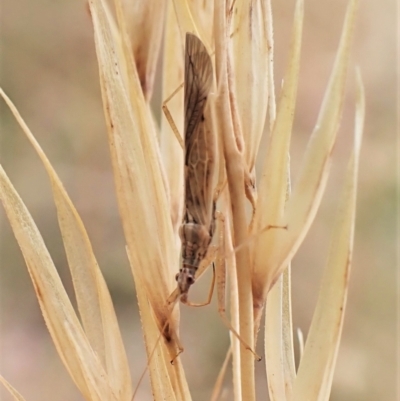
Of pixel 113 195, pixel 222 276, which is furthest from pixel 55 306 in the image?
pixel 113 195

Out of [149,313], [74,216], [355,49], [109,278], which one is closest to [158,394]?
[149,313]

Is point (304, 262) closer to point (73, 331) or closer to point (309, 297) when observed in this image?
point (309, 297)

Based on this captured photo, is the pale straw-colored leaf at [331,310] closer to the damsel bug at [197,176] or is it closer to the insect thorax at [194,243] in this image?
the damsel bug at [197,176]

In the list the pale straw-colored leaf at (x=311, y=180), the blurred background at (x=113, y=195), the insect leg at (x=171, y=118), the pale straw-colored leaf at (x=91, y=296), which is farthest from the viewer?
the blurred background at (x=113, y=195)

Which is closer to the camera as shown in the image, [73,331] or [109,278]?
[73,331]

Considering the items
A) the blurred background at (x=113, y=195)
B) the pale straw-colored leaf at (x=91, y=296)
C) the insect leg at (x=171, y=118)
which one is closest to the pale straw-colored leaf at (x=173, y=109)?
the insect leg at (x=171, y=118)

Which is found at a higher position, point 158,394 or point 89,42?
point 89,42
